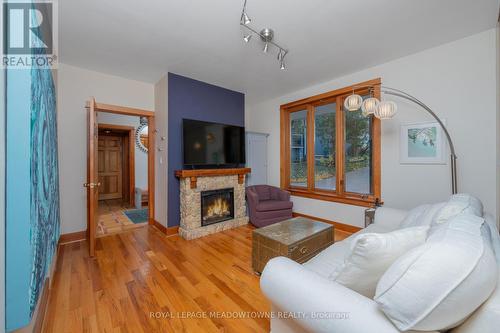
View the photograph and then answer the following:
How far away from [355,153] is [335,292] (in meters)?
3.16

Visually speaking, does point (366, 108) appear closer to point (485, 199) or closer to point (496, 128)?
point (496, 128)

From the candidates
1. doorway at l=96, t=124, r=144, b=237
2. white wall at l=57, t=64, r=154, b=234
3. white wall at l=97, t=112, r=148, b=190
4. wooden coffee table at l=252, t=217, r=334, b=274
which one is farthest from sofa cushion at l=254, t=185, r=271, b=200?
white wall at l=97, t=112, r=148, b=190

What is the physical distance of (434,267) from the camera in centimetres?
67

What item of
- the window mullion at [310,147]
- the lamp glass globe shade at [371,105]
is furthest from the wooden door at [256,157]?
the lamp glass globe shade at [371,105]

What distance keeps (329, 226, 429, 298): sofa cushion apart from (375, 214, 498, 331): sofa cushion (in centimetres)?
18

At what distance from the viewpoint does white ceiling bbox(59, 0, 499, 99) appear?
193 centimetres

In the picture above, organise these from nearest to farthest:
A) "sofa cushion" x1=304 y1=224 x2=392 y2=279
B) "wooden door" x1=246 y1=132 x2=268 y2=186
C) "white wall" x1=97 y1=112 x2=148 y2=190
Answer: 1. "sofa cushion" x1=304 y1=224 x2=392 y2=279
2. "wooden door" x1=246 y1=132 x2=268 y2=186
3. "white wall" x1=97 y1=112 x2=148 y2=190

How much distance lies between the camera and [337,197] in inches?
145

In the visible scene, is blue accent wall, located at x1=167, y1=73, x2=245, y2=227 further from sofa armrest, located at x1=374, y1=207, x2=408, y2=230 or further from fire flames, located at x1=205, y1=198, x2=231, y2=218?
sofa armrest, located at x1=374, y1=207, x2=408, y2=230

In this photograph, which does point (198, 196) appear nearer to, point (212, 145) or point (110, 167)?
point (212, 145)

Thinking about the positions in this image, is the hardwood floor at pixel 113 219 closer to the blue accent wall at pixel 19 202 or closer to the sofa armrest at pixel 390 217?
the blue accent wall at pixel 19 202

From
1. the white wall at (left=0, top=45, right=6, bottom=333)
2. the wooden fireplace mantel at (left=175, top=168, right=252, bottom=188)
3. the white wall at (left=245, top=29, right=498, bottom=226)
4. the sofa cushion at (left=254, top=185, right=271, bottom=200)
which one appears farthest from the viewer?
the sofa cushion at (left=254, top=185, right=271, bottom=200)

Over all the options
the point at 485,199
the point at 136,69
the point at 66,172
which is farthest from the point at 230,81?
the point at 485,199

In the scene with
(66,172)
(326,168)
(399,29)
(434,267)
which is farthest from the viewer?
(326,168)
